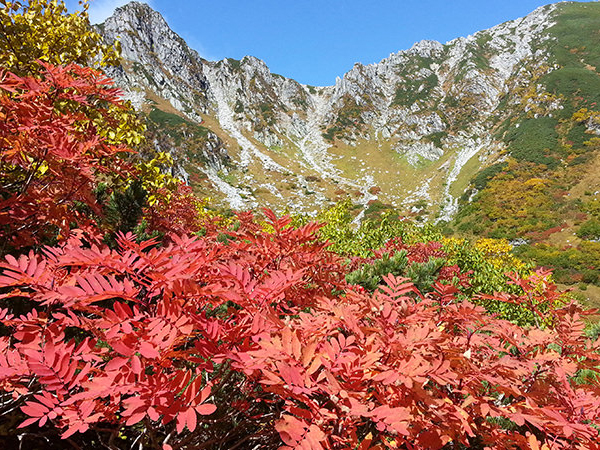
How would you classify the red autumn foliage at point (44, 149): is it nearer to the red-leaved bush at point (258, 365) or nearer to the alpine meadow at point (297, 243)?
the alpine meadow at point (297, 243)

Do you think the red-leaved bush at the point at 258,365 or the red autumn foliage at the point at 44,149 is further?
the red autumn foliage at the point at 44,149

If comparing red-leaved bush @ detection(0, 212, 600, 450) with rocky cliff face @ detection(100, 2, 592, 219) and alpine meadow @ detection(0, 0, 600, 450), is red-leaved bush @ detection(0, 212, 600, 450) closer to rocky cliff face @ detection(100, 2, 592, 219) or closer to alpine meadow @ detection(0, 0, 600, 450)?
alpine meadow @ detection(0, 0, 600, 450)

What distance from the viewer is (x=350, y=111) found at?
60406 millimetres

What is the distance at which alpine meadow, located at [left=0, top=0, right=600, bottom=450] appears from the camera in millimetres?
992

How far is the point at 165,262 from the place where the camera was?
3.63ft

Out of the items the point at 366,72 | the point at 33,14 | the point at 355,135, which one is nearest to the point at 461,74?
the point at 366,72

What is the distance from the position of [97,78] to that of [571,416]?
360 centimetres

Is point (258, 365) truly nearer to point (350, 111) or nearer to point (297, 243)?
point (297, 243)

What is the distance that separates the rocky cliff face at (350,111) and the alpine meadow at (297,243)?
1.64 ft

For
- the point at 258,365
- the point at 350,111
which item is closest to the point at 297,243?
the point at 258,365

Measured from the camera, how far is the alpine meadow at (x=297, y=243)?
3.26 feet

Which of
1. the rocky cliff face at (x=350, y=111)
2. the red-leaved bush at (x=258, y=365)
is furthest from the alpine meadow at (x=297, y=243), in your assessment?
the rocky cliff face at (x=350, y=111)

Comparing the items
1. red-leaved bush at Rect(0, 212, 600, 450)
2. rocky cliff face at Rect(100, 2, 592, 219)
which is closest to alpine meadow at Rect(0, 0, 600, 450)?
red-leaved bush at Rect(0, 212, 600, 450)

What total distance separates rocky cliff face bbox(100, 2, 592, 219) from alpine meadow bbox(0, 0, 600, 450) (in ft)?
1.64
